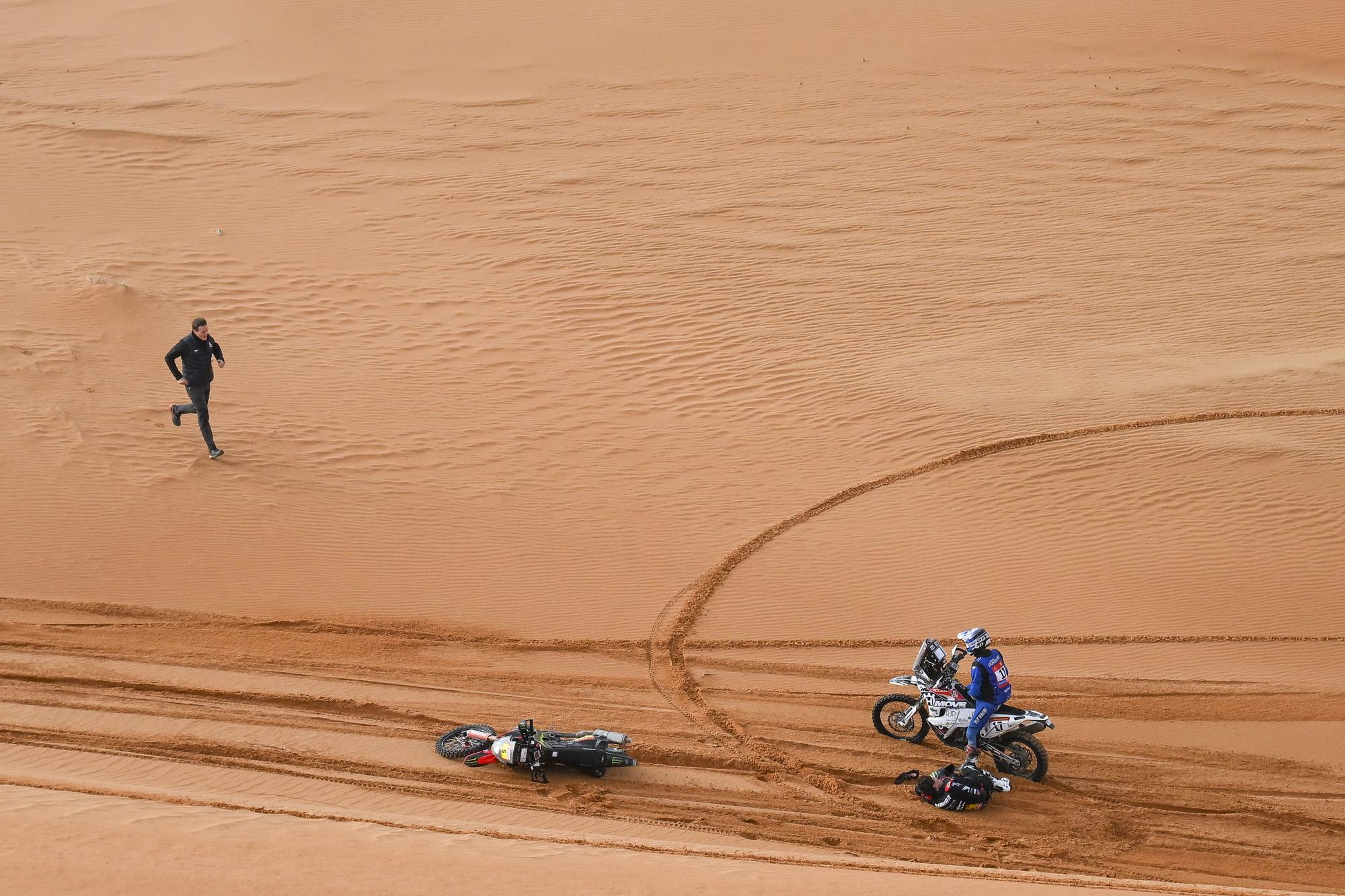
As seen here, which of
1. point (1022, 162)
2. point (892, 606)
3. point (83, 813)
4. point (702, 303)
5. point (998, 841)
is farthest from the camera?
point (1022, 162)

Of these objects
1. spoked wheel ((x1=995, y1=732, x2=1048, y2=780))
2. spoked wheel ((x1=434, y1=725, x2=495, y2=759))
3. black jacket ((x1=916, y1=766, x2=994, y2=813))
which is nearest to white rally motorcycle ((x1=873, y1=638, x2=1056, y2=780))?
spoked wheel ((x1=995, y1=732, x2=1048, y2=780))

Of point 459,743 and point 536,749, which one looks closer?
point 536,749

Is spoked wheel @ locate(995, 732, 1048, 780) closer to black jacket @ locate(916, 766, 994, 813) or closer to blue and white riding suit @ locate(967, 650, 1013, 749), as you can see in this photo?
blue and white riding suit @ locate(967, 650, 1013, 749)

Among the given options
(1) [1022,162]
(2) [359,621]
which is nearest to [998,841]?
(2) [359,621]

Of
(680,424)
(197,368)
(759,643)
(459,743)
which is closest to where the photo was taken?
(459,743)

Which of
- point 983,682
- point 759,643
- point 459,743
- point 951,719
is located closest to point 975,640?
point 983,682

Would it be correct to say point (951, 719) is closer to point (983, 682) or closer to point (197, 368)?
point (983, 682)

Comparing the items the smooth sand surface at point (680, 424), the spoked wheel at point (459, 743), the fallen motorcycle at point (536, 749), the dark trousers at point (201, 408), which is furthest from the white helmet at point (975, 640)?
the dark trousers at point (201, 408)

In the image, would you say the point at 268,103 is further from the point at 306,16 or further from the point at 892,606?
the point at 892,606
